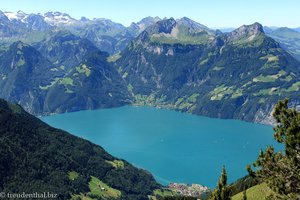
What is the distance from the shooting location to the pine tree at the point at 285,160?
29812 millimetres

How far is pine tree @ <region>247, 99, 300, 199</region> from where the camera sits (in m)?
29.8

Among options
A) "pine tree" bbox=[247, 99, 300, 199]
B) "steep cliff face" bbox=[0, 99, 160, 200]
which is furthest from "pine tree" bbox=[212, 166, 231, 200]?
"steep cliff face" bbox=[0, 99, 160, 200]

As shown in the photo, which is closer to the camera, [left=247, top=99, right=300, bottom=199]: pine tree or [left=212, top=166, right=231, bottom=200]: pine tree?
[left=247, top=99, right=300, bottom=199]: pine tree

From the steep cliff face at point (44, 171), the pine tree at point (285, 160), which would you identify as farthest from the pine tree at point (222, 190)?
the steep cliff face at point (44, 171)

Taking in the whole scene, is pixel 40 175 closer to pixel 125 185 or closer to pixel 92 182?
pixel 92 182

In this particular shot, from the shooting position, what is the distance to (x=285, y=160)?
3045cm

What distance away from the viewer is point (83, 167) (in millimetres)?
195375

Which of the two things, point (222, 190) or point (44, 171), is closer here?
point (222, 190)

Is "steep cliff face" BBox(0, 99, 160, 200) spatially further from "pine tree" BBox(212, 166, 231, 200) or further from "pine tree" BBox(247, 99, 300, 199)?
"pine tree" BBox(247, 99, 300, 199)

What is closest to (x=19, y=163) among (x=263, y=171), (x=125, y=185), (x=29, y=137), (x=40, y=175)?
(x=40, y=175)

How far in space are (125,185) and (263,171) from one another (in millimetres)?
165164

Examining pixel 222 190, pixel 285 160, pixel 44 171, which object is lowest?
pixel 222 190

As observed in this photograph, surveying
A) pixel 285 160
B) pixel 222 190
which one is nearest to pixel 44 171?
pixel 222 190

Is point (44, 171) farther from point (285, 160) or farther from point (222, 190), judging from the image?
point (285, 160)
